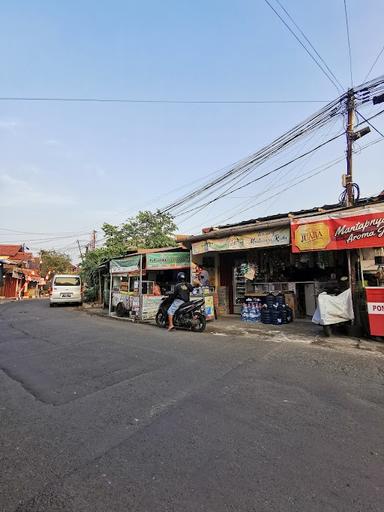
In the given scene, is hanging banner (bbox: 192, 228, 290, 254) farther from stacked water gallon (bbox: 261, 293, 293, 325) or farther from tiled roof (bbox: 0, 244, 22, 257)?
tiled roof (bbox: 0, 244, 22, 257)

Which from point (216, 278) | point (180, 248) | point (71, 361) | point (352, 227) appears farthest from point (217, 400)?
point (180, 248)

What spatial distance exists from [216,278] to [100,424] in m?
10.5

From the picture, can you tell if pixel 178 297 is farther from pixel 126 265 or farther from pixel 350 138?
pixel 350 138

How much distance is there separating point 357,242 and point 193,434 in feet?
21.8

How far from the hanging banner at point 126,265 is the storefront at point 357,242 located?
21.7ft

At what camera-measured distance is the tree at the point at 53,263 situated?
55403 mm

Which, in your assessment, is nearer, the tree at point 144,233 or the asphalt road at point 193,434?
the asphalt road at point 193,434

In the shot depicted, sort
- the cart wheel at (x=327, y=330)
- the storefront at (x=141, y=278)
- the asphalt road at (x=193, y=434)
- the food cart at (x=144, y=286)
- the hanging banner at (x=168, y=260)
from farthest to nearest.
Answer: the hanging banner at (x=168, y=260) < the storefront at (x=141, y=278) < the food cart at (x=144, y=286) < the cart wheel at (x=327, y=330) < the asphalt road at (x=193, y=434)

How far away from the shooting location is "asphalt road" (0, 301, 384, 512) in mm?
2398

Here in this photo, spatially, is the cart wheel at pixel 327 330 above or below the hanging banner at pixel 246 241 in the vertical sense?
below

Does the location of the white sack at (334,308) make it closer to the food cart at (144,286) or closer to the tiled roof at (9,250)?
the food cart at (144,286)

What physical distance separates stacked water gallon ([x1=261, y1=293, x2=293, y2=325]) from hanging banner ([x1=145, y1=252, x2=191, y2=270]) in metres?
4.41

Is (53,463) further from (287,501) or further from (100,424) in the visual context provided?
(287,501)

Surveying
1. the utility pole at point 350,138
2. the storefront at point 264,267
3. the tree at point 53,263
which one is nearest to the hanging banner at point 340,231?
the storefront at point 264,267
